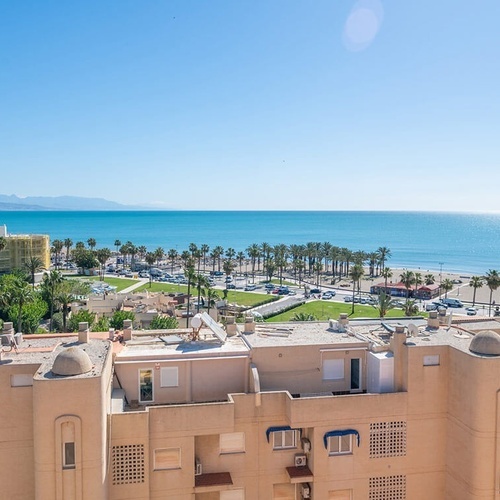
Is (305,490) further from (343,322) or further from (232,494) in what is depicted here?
(343,322)

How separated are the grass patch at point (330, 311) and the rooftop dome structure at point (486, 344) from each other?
2071 inches

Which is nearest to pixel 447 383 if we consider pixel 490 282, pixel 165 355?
pixel 165 355

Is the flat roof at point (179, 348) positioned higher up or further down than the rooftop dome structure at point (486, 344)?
further down

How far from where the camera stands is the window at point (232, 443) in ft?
52.7

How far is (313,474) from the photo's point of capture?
16.0 metres

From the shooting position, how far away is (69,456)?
1374 centimetres

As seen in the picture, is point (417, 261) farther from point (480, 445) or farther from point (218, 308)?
point (480, 445)

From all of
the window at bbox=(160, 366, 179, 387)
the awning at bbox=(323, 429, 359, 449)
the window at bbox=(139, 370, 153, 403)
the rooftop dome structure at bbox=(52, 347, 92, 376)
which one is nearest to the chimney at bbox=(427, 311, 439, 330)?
the awning at bbox=(323, 429, 359, 449)

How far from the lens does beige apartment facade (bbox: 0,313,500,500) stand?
13789 mm

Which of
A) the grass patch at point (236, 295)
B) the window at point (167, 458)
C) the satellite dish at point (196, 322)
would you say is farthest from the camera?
the grass patch at point (236, 295)

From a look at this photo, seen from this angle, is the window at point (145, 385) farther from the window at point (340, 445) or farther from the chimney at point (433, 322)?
the chimney at point (433, 322)

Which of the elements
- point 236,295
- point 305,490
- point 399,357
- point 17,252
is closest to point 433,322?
point 399,357

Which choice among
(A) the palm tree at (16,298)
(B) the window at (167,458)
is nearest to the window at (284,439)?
(B) the window at (167,458)

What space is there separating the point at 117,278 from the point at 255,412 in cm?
9938
